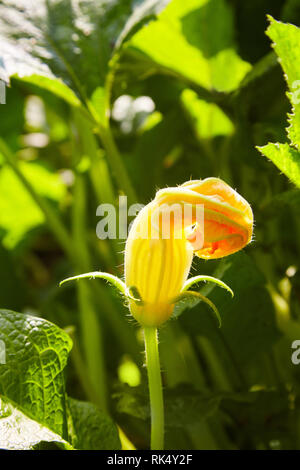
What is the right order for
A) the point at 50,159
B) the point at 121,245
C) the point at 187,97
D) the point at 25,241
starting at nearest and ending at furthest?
the point at 121,245
the point at 187,97
the point at 25,241
the point at 50,159

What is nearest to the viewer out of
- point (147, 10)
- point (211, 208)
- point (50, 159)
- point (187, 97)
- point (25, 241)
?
point (211, 208)

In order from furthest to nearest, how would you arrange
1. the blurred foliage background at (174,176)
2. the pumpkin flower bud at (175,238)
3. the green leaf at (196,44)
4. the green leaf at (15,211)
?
the green leaf at (15,211) → the green leaf at (196,44) → the blurred foliage background at (174,176) → the pumpkin flower bud at (175,238)

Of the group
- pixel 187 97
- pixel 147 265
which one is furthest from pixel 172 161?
pixel 147 265

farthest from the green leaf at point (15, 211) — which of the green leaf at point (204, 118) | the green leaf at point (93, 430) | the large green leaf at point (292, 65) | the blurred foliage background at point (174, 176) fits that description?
the large green leaf at point (292, 65)

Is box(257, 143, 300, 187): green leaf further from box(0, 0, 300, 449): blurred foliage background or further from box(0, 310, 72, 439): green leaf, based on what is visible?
box(0, 310, 72, 439): green leaf

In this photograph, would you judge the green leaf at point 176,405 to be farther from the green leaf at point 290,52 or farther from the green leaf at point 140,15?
the green leaf at point 140,15

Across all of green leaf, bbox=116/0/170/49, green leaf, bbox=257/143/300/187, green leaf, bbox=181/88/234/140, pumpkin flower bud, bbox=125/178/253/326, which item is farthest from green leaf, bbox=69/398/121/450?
green leaf, bbox=181/88/234/140

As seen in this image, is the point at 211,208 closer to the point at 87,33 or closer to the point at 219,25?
the point at 87,33

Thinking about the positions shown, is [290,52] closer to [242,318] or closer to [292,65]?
[292,65]

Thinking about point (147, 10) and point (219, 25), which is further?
point (219, 25)
